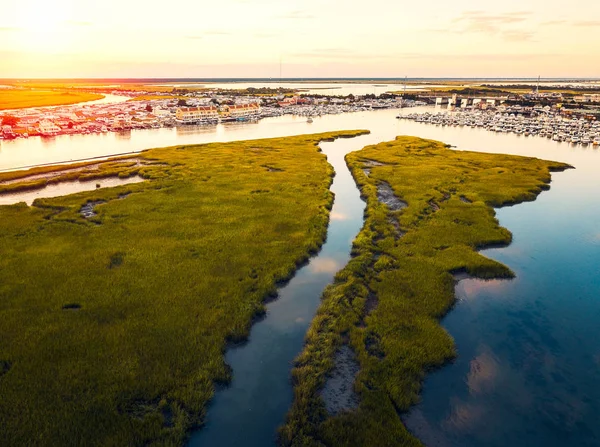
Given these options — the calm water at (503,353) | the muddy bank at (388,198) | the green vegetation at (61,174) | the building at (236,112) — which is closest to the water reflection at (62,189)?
the green vegetation at (61,174)

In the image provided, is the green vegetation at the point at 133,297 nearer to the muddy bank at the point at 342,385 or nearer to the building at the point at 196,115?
the muddy bank at the point at 342,385

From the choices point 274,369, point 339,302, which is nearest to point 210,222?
point 339,302

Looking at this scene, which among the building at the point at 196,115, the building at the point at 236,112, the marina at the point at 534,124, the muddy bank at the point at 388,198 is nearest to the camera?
the muddy bank at the point at 388,198

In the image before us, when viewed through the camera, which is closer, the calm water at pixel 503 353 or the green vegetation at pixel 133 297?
the green vegetation at pixel 133 297

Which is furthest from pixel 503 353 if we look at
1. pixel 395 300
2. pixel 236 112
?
pixel 236 112

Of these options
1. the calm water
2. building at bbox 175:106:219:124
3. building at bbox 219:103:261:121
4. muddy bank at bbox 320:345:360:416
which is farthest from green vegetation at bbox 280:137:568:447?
building at bbox 219:103:261:121

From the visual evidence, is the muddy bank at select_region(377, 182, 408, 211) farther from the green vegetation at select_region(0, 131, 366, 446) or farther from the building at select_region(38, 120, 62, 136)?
the building at select_region(38, 120, 62, 136)

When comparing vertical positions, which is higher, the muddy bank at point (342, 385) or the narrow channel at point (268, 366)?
the muddy bank at point (342, 385)
